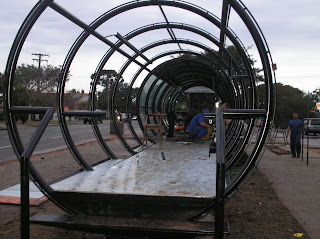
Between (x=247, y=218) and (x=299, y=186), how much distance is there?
289cm

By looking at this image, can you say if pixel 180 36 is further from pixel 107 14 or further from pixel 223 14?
pixel 223 14

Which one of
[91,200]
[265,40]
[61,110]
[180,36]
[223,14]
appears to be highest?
[180,36]

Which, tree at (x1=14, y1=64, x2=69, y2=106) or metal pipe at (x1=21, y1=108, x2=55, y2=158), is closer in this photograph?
metal pipe at (x1=21, y1=108, x2=55, y2=158)

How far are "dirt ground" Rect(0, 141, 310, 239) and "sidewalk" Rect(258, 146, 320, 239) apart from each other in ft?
0.50

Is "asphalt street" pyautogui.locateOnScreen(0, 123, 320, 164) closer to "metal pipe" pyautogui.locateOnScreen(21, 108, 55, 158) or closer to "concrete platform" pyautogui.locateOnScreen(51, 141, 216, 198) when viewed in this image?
"concrete platform" pyautogui.locateOnScreen(51, 141, 216, 198)

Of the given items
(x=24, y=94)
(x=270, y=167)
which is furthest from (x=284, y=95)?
(x=270, y=167)

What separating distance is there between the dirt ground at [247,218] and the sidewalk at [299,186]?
6.0 inches

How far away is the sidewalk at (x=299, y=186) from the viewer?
16.8 feet

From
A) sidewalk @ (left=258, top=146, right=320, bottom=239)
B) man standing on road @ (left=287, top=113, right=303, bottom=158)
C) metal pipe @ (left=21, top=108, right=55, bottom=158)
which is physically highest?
metal pipe @ (left=21, top=108, right=55, bottom=158)

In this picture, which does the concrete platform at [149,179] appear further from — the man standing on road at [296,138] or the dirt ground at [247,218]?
the man standing on road at [296,138]

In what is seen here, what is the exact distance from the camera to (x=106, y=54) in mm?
7516

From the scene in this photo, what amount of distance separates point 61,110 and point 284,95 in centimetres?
6972

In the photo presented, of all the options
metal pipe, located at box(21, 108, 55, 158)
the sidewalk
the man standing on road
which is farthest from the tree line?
metal pipe, located at box(21, 108, 55, 158)

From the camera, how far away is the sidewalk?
16.8 ft
